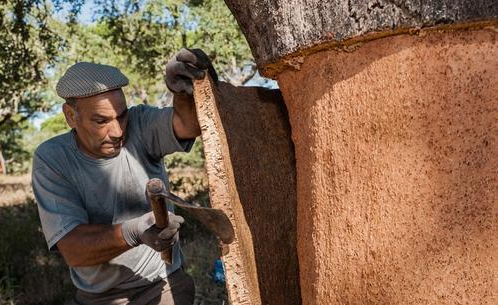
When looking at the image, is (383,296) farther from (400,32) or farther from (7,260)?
(7,260)

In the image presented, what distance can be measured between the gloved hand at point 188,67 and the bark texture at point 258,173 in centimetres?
6

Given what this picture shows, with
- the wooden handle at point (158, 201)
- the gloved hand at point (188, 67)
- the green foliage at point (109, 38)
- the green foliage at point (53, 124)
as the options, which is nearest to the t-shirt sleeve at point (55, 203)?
the wooden handle at point (158, 201)

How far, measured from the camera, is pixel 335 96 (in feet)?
5.34

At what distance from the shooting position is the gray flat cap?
258 cm

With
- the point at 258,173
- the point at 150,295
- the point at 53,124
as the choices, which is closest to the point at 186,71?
the point at 258,173

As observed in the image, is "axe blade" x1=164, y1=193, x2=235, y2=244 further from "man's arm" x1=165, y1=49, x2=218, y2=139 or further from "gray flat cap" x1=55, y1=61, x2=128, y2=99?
"gray flat cap" x1=55, y1=61, x2=128, y2=99

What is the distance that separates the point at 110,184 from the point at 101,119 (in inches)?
13.5

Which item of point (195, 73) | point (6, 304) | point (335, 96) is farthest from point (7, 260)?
point (335, 96)

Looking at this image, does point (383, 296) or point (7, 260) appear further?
point (7, 260)

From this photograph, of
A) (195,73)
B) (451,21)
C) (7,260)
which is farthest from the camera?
(7,260)

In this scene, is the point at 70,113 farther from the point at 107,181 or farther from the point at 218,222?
the point at 218,222

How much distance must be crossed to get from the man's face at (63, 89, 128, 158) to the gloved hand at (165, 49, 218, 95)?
0.63 meters

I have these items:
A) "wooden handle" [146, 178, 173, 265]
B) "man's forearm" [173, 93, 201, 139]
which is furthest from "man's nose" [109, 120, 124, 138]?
"wooden handle" [146, 178, 173, 265]

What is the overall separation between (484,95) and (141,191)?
70.6 inches
